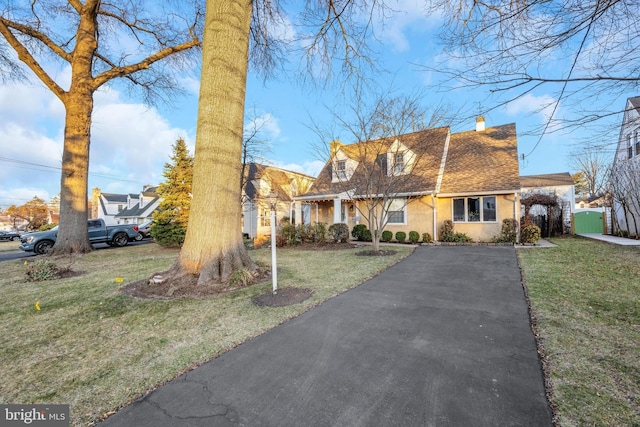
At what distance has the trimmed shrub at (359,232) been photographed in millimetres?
15812

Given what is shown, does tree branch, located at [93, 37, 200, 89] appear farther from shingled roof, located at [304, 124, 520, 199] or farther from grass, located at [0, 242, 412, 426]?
grass, located at [0, 242, 412, 426]

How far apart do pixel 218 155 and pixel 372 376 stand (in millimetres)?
5464

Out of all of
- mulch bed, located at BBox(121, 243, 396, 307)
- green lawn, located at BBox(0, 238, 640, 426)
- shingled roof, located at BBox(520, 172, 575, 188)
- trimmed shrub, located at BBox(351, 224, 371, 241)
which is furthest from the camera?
shingled roof, located at BBox(520, 172, 575, 188)

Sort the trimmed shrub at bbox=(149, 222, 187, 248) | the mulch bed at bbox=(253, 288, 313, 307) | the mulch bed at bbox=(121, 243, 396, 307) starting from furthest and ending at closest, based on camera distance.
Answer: the trimmed shrub at bbox=(149, 222, 187, 248), the mulch bed at bbox=(121, 243, 396, 307), the mulch bed at bbox=(253, 288, 313, 307)

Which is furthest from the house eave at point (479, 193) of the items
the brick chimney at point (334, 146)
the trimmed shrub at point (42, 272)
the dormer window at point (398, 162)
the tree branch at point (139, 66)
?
the trimmed shrub at point (42, 272)

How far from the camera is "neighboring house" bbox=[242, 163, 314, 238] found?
72.1ft

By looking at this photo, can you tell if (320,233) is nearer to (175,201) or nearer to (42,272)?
(175,201)

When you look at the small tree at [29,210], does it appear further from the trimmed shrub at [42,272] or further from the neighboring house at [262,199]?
the trimmed shrub at [42,272]

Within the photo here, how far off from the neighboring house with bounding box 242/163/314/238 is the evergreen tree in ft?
15.2

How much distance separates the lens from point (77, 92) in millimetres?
11805

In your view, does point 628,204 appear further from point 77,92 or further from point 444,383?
point 77,92

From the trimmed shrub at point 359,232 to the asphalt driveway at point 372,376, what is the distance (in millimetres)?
11016

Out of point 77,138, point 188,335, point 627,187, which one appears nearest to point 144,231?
point 77,138

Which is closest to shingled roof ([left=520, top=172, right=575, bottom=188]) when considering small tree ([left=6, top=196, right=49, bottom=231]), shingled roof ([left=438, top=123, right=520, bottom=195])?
shingled roof ([left=438, top=123, right=520, bottom=195])
